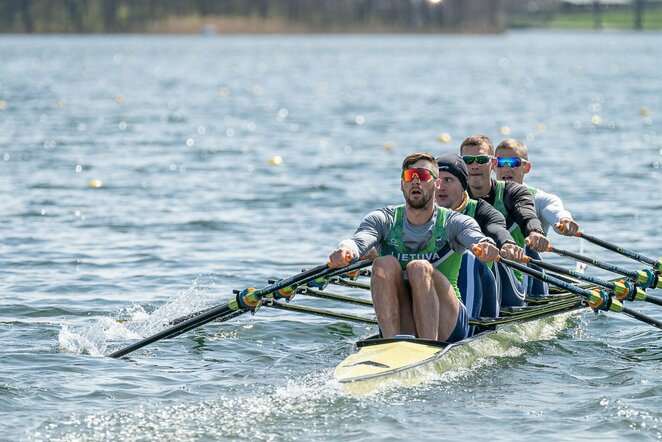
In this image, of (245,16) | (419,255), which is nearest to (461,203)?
(419,255)

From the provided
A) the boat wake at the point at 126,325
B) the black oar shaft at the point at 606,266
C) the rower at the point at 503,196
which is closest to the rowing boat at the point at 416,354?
the rower at the point at 503,196

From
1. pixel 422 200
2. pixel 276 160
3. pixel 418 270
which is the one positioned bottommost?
pixel 276 160

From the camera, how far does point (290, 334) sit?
1186cm

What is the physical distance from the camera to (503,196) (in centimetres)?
1157

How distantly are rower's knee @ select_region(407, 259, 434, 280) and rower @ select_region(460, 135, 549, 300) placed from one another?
1.62 m

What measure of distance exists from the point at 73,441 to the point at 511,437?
2.91m

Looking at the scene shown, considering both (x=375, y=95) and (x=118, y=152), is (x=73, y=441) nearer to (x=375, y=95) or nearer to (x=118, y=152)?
(x=118, y=152)

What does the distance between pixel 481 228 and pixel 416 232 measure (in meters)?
0.93

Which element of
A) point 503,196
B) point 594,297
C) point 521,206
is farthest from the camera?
point 503,196

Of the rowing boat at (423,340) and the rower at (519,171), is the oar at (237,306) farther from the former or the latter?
the rower at (519,171)

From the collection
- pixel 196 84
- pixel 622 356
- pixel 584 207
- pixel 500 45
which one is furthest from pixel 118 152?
pixel 500 45

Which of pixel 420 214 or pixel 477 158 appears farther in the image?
pixel 477 158

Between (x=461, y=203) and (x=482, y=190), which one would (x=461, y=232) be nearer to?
(x=461, y=203)

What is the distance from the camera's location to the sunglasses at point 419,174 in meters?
9.69
